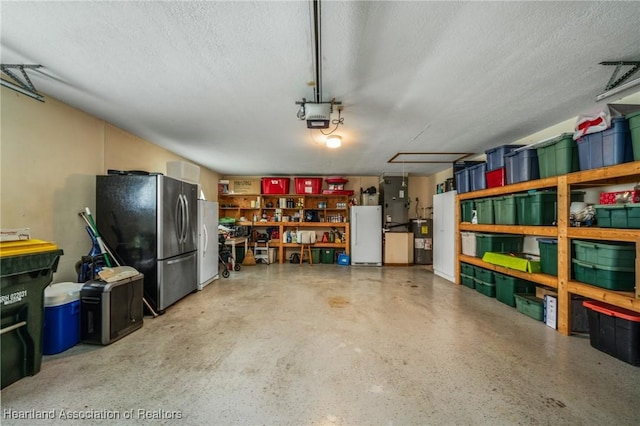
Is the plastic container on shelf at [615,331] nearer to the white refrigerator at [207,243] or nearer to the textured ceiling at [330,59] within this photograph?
the textured ceiling at [330,59]

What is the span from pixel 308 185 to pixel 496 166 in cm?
437

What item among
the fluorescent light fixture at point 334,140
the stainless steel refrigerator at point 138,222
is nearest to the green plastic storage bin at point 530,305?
the fluorescent light fixture at point 334,140

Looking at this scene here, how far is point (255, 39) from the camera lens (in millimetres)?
1760

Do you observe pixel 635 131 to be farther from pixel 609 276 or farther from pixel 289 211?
pixel 289 211

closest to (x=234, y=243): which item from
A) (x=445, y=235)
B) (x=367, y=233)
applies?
(x=367, y=233)

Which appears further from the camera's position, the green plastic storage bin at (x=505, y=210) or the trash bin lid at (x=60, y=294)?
the green plastic storage bin at (x=505, y=210)

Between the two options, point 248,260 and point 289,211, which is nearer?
point 248,260

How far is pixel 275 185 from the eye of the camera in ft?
22.7

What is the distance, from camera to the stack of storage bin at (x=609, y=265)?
222cm

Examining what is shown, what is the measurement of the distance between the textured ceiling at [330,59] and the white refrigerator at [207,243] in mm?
1554

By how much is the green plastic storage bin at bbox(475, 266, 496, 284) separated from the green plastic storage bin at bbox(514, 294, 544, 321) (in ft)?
1.77

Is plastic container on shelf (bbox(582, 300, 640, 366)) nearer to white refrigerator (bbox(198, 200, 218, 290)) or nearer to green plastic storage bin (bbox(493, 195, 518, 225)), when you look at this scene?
green plastic storage bin (bbox(493, 195, 518, 225))

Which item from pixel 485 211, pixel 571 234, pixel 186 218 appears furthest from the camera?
pixel 485 211

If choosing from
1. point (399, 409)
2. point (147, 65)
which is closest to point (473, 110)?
point (399, 409)
